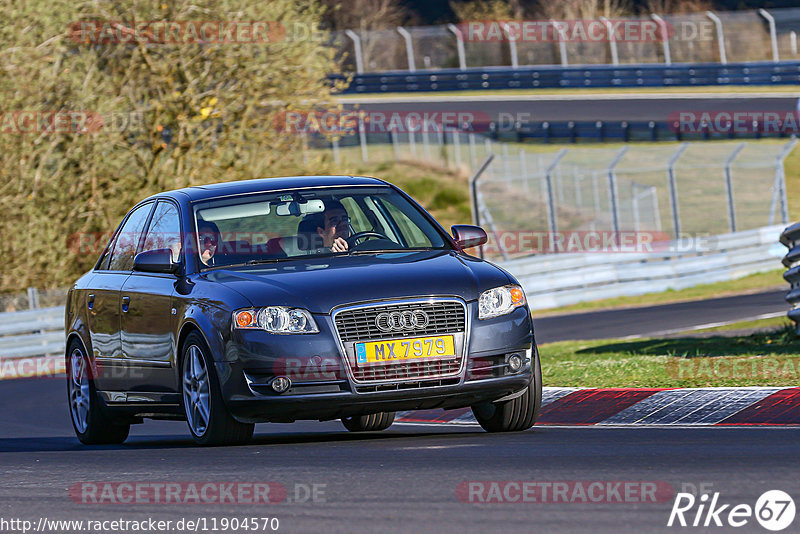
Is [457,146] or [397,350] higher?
[397,350]

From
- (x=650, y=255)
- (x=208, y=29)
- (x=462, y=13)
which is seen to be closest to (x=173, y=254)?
(x=208, y=29)

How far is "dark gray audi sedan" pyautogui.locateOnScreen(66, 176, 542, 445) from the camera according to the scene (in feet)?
25.7

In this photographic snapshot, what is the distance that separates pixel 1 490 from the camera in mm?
6961

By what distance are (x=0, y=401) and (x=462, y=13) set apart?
58.2 meters

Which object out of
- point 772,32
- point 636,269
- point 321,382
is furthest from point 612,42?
point 321,382

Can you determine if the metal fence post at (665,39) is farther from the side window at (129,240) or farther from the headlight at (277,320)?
the headlight at (277,320)

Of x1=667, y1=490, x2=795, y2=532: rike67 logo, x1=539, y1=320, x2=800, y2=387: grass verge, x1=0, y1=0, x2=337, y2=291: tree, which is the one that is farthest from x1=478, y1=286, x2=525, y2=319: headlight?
x1=0, y1=0, x2=337, y2=291: tree

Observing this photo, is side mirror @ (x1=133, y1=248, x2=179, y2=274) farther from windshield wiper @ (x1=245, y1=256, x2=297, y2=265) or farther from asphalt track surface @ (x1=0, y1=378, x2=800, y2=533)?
asphalt track surface @ (x1=0, y1=378, x2=800, y2=533)

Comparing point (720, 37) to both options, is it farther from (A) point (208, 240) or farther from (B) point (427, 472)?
(B) point (427, 472)

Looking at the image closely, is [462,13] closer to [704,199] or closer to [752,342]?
[704,199]

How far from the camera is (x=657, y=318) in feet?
70.7

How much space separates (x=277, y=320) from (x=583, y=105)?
4198 cm

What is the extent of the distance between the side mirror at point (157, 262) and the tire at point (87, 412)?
1.40 m

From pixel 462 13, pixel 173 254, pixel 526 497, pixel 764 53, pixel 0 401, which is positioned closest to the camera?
pixel 526 497
